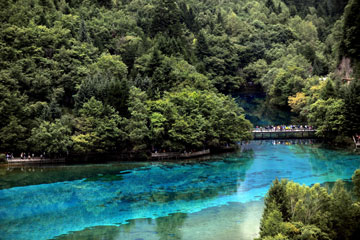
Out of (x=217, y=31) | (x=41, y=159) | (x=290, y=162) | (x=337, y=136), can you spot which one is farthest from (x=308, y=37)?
(x=41, y=159)

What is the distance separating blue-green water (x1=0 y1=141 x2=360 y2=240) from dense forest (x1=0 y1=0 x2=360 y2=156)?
365 cm

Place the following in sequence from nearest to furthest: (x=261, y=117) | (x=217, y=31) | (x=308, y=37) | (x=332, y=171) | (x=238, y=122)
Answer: (x=332, y=171) → (x=238, y=122) → (x=261, y=117) → (x=217, y=31) → (x=308, y=37)

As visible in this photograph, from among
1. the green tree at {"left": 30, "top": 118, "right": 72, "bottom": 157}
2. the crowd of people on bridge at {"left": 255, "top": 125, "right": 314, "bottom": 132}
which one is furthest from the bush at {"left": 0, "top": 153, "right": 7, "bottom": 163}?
the crowd of people on bridge at {"left": 255, "top": 125, "right": 314, "bottom": 132}

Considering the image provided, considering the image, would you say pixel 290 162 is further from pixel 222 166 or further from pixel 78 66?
pixel 78 66

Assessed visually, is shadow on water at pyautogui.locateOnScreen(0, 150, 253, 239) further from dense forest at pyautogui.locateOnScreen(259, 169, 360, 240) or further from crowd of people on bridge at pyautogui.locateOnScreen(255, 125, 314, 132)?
crowd of people on bridge at pyautogui.locateOnScreen(255, 125, 314, 132)

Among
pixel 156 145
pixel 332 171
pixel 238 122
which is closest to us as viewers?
pixel 332 171

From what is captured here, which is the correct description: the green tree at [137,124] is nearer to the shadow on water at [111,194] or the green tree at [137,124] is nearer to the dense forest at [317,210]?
the shadow on water at [111,194]

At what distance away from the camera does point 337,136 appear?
68.6 meters

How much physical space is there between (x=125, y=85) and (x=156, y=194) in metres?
21.7

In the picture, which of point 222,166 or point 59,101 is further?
point 59,101

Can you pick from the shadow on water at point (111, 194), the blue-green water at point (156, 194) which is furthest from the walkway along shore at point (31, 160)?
the shadow on water at point (111, 194)

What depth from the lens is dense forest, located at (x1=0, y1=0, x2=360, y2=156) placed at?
6344 cm

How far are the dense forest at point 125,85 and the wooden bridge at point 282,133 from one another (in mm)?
3994

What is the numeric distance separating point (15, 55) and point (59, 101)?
8598mm
